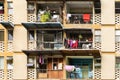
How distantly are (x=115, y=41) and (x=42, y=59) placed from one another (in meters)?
5.59

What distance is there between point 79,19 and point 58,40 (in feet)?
7.37

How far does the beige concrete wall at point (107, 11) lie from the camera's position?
56.5m

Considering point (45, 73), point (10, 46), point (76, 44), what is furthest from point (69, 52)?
point (10, 46)

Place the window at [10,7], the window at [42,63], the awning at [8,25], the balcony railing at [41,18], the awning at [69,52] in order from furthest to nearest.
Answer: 1. the window at [10,7]
2. the window at [42,63]
3. the balcony railing at [41,18]
4. the awning at [8,25]
5. the awning at [69,52]

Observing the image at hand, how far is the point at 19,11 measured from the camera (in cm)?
5722

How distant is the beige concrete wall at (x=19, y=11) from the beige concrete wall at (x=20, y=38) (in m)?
0.60

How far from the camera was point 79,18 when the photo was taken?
57531mm

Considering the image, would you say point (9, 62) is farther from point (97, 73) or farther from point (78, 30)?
point (97, 73)

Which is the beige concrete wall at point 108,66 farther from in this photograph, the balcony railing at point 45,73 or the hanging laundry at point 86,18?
the hanging laundry at point 86,18

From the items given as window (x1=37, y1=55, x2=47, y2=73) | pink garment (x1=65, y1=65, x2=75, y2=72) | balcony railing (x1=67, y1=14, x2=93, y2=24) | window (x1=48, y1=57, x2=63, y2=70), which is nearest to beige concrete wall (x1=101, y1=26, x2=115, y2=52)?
balcony railing (x1=67, y1=14, x2=93, y2=24)

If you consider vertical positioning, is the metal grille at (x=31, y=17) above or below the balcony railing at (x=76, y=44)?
above

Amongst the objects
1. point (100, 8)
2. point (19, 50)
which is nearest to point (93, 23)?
point (100, 8)

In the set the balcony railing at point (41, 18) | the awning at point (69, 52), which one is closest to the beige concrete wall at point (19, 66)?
the awning at point (69, 52)

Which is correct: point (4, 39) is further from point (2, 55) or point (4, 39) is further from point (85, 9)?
point (85, 9)
